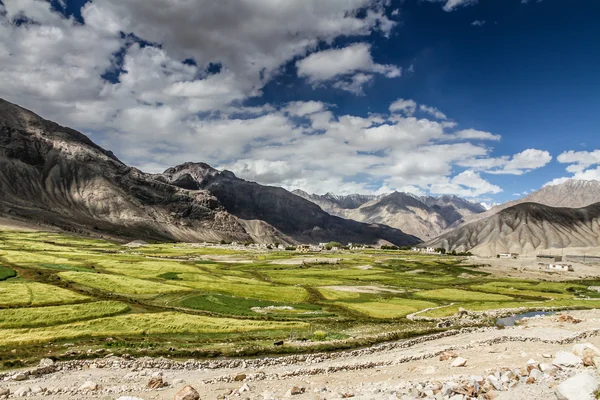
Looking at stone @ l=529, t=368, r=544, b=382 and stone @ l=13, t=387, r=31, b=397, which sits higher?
stone @ l=529, t=368, r=544, b=382

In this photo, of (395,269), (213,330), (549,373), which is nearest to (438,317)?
(213,330)

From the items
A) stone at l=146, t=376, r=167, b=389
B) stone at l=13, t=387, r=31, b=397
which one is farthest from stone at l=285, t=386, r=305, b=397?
stone at l=13, t=387, r=31, b=397

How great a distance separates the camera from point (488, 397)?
18.6 metres

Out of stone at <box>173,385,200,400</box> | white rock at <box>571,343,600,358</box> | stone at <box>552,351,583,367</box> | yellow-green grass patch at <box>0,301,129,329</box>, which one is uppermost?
white rock at <box>571,343,600,358</box>

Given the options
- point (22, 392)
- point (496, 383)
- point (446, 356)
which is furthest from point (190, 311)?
point (496, 383)

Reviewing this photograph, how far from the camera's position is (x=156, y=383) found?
1220 inches

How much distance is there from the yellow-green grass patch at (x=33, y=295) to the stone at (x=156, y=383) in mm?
36491

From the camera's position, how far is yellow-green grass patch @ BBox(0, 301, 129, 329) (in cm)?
4806

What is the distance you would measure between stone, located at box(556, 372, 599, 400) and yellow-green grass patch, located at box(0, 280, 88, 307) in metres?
64.2

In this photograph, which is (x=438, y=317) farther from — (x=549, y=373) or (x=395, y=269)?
(x=395, y=269)

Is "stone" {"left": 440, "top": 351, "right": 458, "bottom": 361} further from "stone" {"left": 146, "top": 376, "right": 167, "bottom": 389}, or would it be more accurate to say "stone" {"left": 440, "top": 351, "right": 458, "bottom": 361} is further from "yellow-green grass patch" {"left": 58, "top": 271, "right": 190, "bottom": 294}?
"yellow-green grass patch" {"left": 58, "top": 271, "right": 190, "bottom": 294}

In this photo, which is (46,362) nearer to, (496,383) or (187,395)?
(187,395)

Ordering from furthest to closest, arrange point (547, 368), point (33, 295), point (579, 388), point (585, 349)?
point (33, 295) < point (585, 349) < point (547, 368) < point (579, 388)

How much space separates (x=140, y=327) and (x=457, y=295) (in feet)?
261
